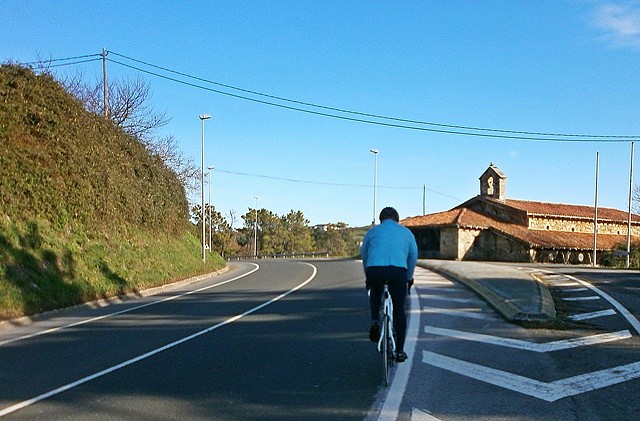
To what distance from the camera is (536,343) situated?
948 centimetres

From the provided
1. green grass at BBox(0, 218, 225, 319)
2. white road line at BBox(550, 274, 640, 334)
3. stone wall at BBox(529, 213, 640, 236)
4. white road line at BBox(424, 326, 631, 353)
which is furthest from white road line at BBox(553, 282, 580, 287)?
stone wall at BBox(529, 213, 640, 236)

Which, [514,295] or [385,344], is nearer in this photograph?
[385,344]

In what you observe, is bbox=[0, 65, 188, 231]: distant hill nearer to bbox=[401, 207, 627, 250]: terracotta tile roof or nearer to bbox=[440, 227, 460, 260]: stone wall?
bbox=[440, 227, 460, 260]: stone wall

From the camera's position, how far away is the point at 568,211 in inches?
2388

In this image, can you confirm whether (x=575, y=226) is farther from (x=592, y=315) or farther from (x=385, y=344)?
(x=385, y=344)

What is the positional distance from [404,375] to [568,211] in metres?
57.5

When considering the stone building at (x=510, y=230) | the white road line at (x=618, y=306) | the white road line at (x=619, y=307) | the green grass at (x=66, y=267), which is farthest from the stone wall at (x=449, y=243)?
the white road line at (x=619, y=307)

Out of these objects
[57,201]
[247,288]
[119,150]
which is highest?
[119,150]

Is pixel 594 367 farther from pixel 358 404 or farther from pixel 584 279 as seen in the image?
pixel 584 279

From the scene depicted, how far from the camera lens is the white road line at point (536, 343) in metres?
9.18

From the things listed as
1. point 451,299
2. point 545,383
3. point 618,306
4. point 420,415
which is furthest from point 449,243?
point 420,415

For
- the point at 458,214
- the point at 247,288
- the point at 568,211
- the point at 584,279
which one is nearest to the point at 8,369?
the point at 247,288

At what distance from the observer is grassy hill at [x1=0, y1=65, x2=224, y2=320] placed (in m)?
16.1

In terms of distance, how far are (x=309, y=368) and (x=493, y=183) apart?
183ft
